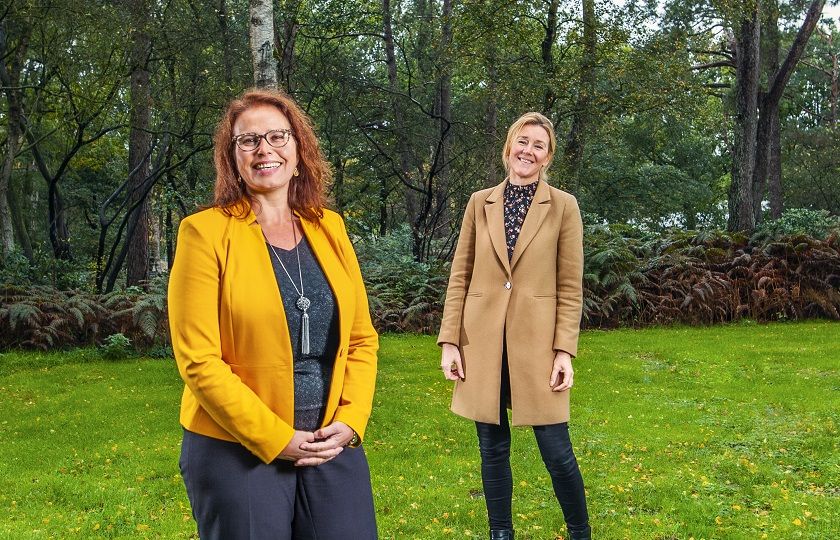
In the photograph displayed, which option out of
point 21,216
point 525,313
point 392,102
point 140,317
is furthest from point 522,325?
point 21,216

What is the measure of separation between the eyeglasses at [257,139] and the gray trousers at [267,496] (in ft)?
2.80

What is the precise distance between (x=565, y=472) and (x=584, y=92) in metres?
10.5

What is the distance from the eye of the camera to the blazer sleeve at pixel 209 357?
215 centimetres

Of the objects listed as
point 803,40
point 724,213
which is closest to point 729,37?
point 803,40

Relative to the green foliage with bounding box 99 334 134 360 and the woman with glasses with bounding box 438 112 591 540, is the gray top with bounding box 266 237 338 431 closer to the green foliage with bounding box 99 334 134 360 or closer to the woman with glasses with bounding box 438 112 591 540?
the woman with glasses with bounding box 438 112 591 540

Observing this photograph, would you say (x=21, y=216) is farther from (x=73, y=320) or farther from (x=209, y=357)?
(x=209, y=357)

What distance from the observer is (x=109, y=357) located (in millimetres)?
10695

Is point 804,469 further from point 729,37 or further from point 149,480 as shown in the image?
point 729,37

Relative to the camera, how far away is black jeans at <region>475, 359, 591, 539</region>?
381 centimetres

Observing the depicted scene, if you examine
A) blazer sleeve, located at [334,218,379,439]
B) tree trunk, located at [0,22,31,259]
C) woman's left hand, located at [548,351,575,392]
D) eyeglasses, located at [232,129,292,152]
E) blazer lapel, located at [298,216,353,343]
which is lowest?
woman's left hand, located at [548,351,575,392]

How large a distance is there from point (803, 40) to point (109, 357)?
Result: 15.3 metres

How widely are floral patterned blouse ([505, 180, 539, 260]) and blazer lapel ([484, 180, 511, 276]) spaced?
0.03 meters

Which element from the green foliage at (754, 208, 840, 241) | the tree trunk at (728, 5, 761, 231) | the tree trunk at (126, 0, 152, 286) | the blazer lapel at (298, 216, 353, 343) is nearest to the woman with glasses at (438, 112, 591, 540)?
the blazer lapel at (298, 216, 353, 343)

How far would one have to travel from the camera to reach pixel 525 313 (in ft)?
12.8
